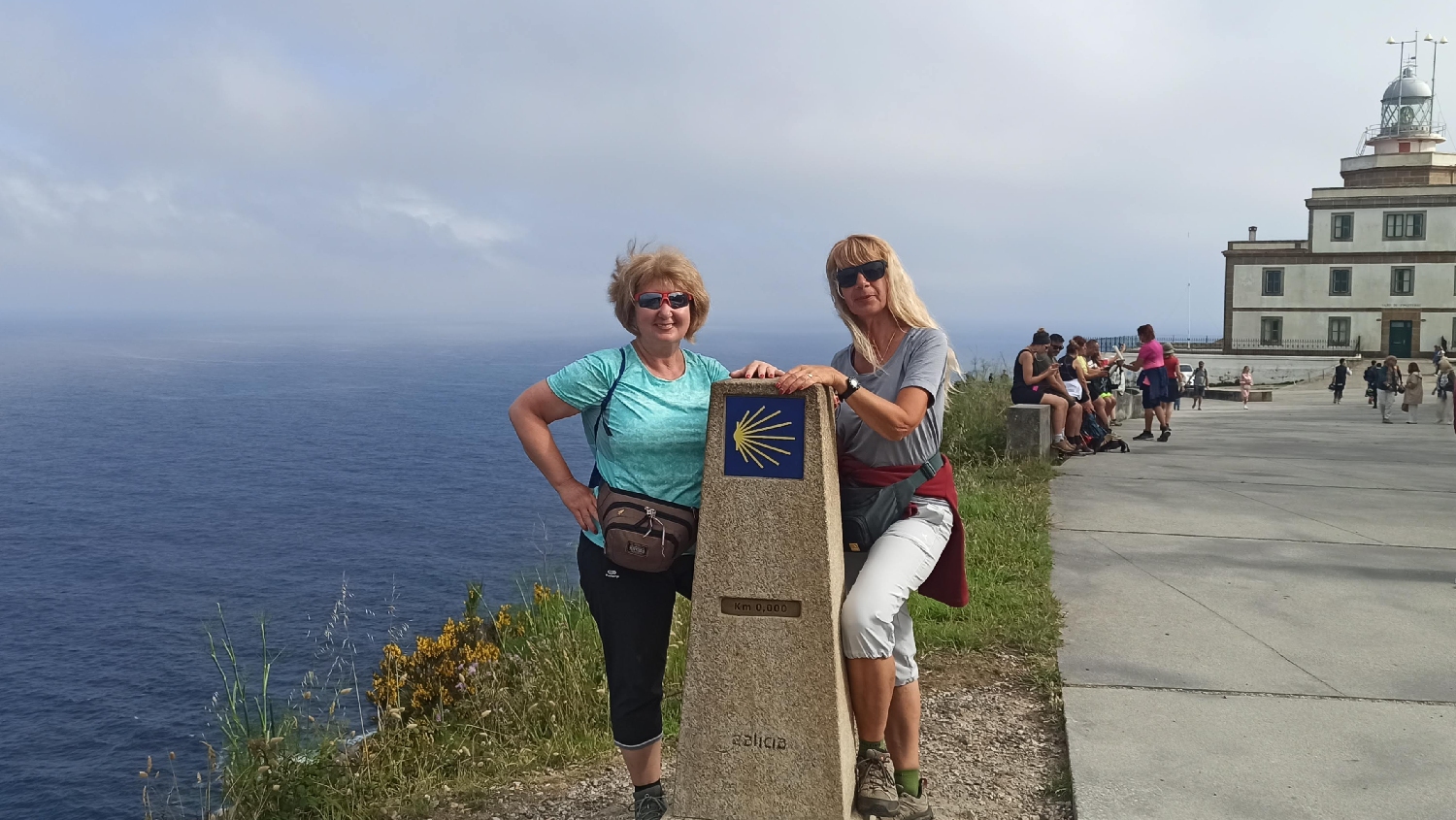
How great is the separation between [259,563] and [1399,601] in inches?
1143

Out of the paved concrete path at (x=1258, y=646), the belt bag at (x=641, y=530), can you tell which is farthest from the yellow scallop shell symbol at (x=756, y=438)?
the paved concrete path at (x=1258, y=646)

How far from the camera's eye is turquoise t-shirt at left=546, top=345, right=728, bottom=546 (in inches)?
144

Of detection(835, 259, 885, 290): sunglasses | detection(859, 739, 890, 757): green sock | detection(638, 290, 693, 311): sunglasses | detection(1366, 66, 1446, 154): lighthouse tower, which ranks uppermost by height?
detection(1366, 66, 1446, 154): lighthouse tower

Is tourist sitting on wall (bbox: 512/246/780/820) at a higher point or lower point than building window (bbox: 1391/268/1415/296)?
lower

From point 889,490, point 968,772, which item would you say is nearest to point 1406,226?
point 968,772

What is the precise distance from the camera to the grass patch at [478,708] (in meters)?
4.56

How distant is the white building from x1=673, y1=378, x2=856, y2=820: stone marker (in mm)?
63879

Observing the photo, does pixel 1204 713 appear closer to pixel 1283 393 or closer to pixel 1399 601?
pixel 1399 601

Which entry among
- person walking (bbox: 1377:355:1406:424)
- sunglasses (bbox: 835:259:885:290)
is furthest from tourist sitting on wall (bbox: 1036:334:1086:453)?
person walking (bbox: 1377:355:1406:424)

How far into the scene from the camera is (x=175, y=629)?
914 inches

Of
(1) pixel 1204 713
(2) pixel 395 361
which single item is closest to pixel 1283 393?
(1) pixel 1204 713

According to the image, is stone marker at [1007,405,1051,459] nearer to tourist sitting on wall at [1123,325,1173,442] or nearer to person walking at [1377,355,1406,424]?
tourist sitting on wall at [1123,325,1173,442]

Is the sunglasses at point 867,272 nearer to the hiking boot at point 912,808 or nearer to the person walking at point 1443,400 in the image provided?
the hiking boot at point 912,808

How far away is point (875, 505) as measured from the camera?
382 centimetres
